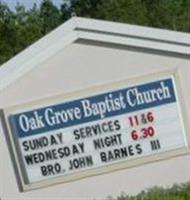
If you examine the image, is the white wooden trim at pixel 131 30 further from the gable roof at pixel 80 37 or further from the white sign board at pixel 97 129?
the white sign board at pixel 97 129

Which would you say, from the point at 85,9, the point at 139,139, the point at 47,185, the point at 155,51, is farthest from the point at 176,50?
the point at 85,9

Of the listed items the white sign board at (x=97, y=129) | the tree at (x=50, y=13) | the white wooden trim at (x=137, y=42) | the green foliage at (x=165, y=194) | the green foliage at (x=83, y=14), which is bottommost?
the green foliage at (x=165, y=194)

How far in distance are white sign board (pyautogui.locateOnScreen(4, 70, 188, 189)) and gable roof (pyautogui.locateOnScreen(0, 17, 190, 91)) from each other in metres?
0.58

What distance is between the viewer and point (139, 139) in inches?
618

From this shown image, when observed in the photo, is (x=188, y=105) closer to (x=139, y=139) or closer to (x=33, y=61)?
(x=139, y=139)

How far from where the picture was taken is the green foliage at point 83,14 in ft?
159

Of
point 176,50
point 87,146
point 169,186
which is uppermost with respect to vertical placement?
point 176,50

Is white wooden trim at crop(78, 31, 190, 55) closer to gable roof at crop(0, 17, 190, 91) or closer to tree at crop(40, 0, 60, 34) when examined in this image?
gable roof at crop(0, 17, 190, 91)

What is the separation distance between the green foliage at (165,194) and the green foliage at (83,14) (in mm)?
30781

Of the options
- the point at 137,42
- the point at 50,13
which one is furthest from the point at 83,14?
the point at 137,42

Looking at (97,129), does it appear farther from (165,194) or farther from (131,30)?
(131,30)

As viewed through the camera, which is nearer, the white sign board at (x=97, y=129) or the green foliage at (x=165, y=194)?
the green foliage at (x=165, y=194)

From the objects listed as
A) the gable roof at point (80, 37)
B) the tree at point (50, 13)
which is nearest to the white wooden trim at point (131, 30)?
the gable roof at point (80, 37)

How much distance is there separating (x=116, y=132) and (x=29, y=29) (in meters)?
33.5
